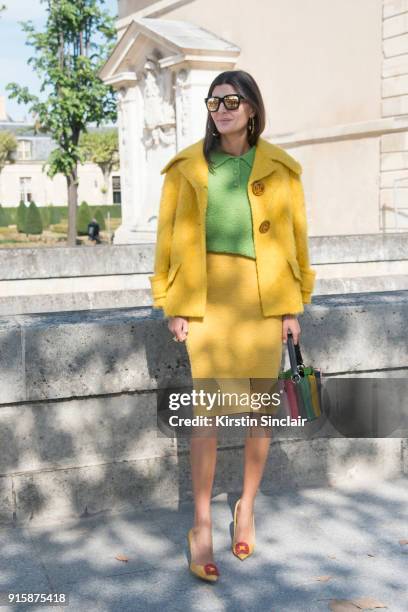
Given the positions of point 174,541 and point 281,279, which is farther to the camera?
point 174,541

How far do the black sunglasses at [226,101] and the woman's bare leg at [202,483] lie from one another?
129cm

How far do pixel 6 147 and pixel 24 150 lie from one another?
11.1 m

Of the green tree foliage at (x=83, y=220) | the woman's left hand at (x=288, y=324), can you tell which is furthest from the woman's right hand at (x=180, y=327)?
the green tree foliage at (x=83, y=220)

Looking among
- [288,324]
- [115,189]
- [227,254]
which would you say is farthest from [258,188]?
[115,189]

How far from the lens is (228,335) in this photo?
129 inches

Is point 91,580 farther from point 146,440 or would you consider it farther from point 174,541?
point 146,440

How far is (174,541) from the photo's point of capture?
3.63 m

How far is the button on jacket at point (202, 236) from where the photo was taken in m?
3.24

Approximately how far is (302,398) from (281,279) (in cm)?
54

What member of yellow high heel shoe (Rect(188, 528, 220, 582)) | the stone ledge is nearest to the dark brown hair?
the stone ledge

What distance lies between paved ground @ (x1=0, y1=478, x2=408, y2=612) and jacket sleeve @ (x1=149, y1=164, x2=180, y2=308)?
43.2 inches

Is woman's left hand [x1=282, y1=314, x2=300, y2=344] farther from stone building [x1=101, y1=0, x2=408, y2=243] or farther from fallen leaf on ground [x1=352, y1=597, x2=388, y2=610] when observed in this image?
stone building [x1=101, y1=0, x2=408, y2=243]

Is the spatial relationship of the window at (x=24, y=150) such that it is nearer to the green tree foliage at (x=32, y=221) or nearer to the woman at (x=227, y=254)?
the green tree foliage at (x=32, y=221)

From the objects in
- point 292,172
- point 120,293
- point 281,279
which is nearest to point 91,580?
point 281,279
